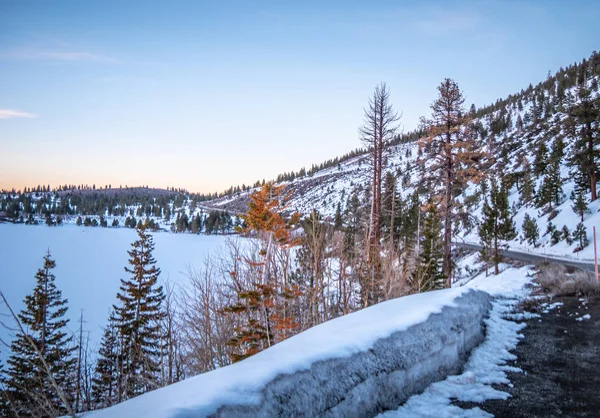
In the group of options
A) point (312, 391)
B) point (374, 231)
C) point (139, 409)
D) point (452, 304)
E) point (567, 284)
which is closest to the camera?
point (139, 409)

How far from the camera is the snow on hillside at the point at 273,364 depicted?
2.36 metres

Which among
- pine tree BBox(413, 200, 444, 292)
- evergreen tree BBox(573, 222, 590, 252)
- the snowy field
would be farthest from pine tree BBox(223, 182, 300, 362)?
evergreen tree BBox(573, 222, 590, 252)

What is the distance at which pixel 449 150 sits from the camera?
16.0m

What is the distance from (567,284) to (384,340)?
11.4m

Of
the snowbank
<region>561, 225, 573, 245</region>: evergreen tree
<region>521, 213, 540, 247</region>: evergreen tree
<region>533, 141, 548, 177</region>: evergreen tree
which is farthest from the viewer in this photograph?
<region>533, 141, 548, 177</region>: evergreen tree

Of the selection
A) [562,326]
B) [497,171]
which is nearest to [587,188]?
[497,171]

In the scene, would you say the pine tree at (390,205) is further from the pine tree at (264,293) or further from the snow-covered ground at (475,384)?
the snow-covered ground at (475,384)

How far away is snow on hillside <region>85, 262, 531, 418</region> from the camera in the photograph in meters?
2.36

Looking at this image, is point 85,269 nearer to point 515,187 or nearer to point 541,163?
point 515,187

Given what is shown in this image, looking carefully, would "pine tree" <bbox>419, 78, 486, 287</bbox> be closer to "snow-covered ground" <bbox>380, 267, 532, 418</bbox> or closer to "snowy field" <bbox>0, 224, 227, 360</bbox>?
"snow-covered ground" <bbox>380, 267, 532, 418</bbox>

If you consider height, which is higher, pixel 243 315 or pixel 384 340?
pixel 384 340

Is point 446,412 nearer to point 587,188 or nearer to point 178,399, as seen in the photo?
point 178,399

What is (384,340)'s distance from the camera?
3.87 meters

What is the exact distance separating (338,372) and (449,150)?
49.2 ft
